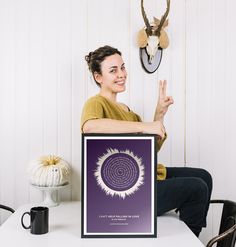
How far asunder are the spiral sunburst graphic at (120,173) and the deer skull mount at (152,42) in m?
0.92

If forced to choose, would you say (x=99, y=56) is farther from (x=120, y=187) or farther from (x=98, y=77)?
(x=120, y=187)

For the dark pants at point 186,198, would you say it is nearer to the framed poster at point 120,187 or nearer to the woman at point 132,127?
the woman at point 132,127

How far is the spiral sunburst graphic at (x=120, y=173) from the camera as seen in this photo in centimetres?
149

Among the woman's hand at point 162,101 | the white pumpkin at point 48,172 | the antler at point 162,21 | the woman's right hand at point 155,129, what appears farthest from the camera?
the antler at point 162,21

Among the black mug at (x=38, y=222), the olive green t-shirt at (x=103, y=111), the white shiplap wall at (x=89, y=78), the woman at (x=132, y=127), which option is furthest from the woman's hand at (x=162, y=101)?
the black mug at (x=38, y=222)

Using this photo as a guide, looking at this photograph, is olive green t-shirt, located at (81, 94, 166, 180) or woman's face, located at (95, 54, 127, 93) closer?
olive green t-shirt, located at (81, 94, 166, 180)

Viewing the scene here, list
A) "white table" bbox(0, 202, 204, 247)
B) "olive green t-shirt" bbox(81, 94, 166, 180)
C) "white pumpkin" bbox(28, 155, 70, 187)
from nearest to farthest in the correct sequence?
"white table" bbox(0, 202, 204, 247) < "olive green t-shirt" bbox(81, 94, 166, 180) < "white pumpkin" bbox(28, 155, 70, 187)

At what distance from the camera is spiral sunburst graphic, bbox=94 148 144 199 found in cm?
149

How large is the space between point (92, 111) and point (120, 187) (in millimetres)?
386

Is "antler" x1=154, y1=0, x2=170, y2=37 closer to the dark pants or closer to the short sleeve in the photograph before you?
the short sleeve

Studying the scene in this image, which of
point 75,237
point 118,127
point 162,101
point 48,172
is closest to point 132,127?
point 118,127

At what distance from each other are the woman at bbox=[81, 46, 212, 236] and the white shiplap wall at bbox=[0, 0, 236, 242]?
33 cm

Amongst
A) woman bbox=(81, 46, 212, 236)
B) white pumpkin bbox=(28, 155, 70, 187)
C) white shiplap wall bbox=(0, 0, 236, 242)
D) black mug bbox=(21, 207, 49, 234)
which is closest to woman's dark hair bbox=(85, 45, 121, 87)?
woman bbox=(81, 46, 212, 236)

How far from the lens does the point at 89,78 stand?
7.48 ft
